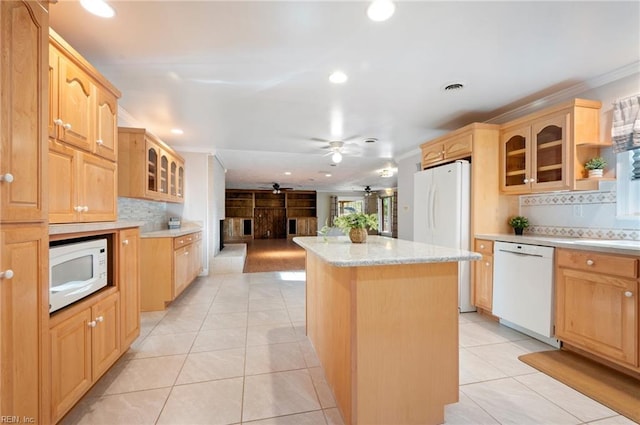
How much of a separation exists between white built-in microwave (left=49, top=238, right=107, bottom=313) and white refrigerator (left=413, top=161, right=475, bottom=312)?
3.17 m

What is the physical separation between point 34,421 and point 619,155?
4079 mm

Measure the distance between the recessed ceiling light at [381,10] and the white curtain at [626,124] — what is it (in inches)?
82.8

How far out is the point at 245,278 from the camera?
4762 mm

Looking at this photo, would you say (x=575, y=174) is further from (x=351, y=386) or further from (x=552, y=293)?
(x=351, y=386)

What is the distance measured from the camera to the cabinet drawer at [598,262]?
176 cm

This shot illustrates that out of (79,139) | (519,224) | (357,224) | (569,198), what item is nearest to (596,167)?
(569,198)

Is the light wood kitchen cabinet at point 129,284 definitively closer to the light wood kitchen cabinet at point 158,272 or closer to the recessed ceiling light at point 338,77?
the light wood kitchen cabinet at point 158,272

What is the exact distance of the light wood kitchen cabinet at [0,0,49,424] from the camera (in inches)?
39.1

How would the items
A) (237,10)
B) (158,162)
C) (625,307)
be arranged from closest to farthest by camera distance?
(237,10), (625,307), (158,162)

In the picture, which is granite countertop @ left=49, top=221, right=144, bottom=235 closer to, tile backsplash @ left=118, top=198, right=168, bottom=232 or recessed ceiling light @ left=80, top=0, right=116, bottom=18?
recessed ceiling light @ left=80, top=0, right=116, bottom=18

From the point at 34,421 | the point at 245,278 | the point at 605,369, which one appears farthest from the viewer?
the point at 245,278

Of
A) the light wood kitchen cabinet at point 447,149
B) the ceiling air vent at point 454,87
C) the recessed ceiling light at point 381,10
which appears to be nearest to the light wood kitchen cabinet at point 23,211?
the recessed ceiling light at point 381,10

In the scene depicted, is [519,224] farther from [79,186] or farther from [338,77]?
[79,186]

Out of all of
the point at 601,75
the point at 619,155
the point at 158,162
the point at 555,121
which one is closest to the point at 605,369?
the point at 619,155
